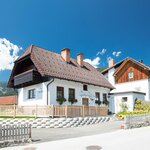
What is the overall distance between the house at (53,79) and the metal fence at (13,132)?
9.55 metres

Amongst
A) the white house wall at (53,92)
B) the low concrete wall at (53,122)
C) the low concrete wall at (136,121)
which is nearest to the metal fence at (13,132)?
the low concrete wall at (53,122)

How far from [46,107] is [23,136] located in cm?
790

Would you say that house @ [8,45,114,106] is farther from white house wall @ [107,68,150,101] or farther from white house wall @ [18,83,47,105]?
white house wall @ [107,68,150,101]

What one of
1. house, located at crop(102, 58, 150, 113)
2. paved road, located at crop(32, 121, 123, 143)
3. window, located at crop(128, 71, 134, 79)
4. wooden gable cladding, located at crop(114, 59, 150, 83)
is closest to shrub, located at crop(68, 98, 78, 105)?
paved road, located at crop(32, 121, 123, 143)

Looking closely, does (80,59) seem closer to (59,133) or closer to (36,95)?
(36,95)

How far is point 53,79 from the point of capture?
22.4m

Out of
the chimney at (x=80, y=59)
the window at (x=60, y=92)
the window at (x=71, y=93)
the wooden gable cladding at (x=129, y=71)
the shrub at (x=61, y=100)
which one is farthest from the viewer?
the wooden gable cladding at (x=129, y=71)

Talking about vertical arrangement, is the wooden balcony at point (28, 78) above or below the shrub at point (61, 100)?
above

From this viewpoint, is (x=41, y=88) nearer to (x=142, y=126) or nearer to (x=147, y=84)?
(x=142, y=126)

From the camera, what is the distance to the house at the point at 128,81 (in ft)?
106

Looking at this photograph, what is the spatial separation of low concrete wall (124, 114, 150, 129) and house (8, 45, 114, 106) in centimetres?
783

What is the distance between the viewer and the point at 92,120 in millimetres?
21875

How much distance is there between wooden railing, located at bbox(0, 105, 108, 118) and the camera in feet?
64.2

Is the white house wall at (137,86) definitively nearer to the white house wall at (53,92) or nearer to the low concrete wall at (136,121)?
the white house wall at (53,92)
